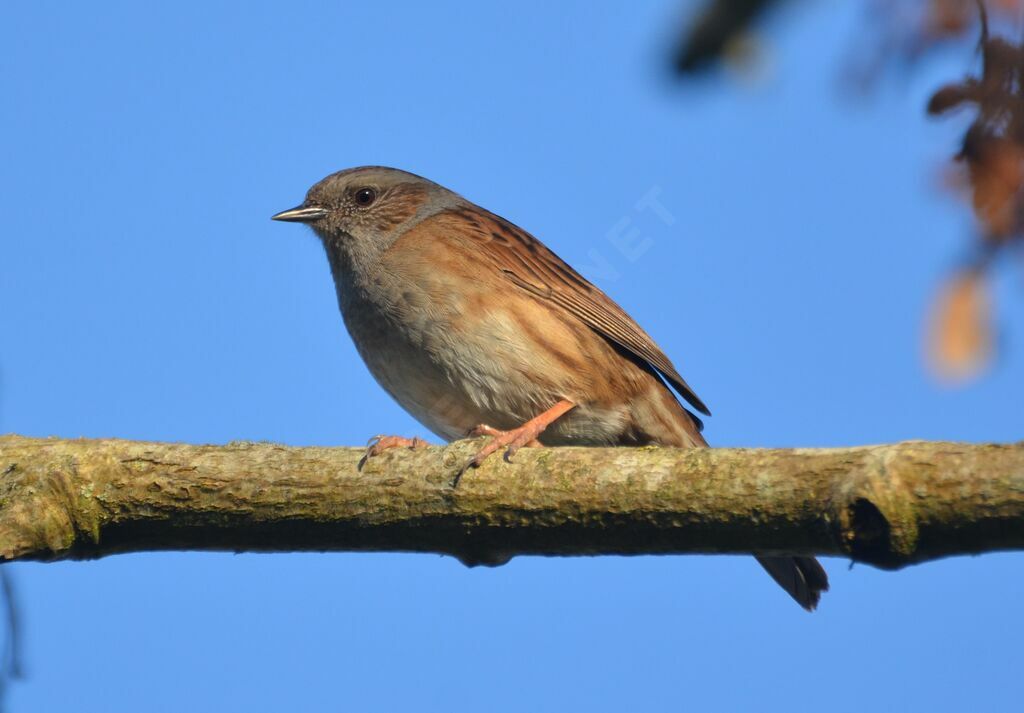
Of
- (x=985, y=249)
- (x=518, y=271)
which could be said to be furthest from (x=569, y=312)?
(x=985, y=249)

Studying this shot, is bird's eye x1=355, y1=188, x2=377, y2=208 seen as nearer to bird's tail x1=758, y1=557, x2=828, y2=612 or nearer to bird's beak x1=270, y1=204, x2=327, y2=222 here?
bird's beak x1=270, y1=204, x2=327, y2=222

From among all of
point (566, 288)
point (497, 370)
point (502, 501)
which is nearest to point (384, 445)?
point (502, 501)

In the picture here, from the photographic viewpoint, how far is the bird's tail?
646cm

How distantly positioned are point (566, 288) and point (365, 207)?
5.47 ft

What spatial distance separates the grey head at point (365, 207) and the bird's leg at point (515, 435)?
68.8 inches

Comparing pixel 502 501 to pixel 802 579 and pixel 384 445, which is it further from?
pixel 802 579

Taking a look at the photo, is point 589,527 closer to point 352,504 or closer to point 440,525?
point 440,525

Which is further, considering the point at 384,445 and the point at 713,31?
the point at 384,445

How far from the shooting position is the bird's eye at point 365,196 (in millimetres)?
8430

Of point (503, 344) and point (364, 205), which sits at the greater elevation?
point (364, 205)

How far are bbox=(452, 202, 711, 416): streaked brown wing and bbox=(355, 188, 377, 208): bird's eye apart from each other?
2.65ft

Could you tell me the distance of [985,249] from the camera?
2326mm

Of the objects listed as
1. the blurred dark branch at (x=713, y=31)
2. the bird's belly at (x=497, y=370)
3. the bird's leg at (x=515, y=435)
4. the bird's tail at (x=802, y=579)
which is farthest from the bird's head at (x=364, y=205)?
the blurred dark branch at (x=713, y=31)

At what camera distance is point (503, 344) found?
6.81 m
